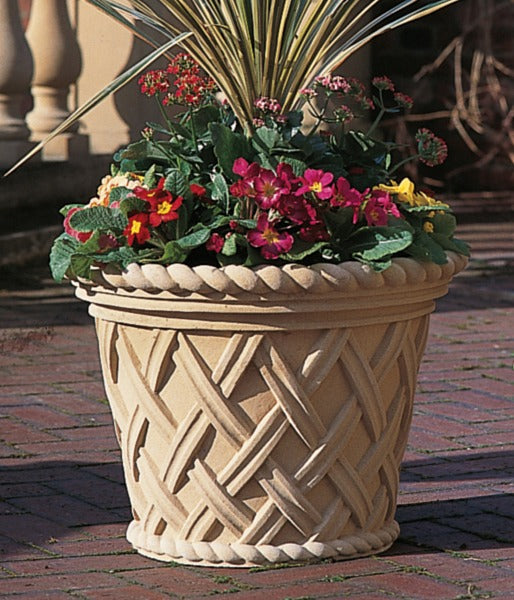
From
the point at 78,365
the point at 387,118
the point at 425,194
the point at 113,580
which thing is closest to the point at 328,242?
the point at 425,194

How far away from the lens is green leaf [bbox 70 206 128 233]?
2.86 metres

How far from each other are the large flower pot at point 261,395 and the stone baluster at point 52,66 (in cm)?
488

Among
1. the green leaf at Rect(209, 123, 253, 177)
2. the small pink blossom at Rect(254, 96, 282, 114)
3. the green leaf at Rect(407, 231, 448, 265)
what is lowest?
the green leaf at Rect(407, 231, 448, 265)

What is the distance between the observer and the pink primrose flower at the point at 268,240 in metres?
2.73

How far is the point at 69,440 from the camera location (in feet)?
13.3

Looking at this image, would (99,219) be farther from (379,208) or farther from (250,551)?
(250,551)

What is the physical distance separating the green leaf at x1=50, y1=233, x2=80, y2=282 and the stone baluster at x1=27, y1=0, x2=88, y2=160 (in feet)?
15.7

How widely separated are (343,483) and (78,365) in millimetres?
2408

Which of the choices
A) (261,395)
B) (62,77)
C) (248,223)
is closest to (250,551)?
(261,395)

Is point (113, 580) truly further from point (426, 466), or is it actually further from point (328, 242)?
point (426, 466)

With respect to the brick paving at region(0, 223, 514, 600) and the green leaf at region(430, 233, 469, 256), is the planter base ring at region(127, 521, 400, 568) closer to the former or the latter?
the brick paving at region(0, 223, 514, 600)

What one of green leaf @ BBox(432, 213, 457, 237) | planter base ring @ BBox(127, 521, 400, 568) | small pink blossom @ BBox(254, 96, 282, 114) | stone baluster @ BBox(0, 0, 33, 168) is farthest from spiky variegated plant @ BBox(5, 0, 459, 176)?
stone baluster @ BBox(0, 0, 33, 168)

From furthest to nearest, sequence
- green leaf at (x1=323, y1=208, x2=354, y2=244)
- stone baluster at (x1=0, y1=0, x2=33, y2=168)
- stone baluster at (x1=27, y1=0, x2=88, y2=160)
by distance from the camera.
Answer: stone baluster at (x1=27, y1=0, x2=88, y2=160), stone baluster at (x1=0, y1=0, x2=33, y2=168), green leaf at (x1=323, y1=208, x2=354, y2=244)

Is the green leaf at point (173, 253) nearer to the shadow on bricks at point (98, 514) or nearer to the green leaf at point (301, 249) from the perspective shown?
the green leaf at point (301, 249)
